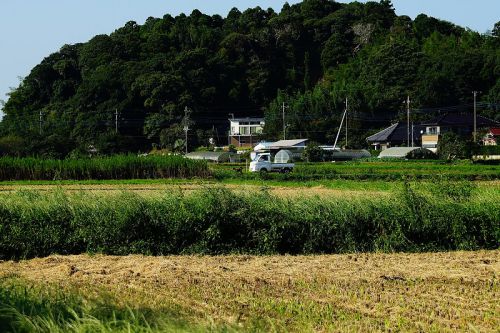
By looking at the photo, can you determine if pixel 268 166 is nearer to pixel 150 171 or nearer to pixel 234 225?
pixel 150 171

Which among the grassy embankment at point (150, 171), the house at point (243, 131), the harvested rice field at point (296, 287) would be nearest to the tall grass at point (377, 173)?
the grassy embankment at point (150, 171)

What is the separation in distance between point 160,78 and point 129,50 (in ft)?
57.6

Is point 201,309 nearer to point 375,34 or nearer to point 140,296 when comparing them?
point 140,296

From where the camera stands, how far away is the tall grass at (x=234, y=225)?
537 inches

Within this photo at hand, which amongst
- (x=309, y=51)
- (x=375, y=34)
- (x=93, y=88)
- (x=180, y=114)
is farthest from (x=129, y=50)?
(x=375, y=34)

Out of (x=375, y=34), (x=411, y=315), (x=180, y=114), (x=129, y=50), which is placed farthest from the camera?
(x=375, y=34)

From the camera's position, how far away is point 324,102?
93.2 metres

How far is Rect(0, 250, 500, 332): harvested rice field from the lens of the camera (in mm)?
8094

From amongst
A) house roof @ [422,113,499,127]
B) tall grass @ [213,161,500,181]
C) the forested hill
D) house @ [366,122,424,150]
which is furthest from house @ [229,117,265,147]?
tall grass @ [213,161,500,181]

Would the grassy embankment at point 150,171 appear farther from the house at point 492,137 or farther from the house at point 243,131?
the house at point 243,131

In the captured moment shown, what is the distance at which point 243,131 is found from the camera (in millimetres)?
100688

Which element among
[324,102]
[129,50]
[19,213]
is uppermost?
[129,50]

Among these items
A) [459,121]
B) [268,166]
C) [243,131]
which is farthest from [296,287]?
[243,131]

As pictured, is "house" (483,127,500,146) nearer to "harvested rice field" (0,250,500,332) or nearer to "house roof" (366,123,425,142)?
"house roof" (366,123,425,142)
